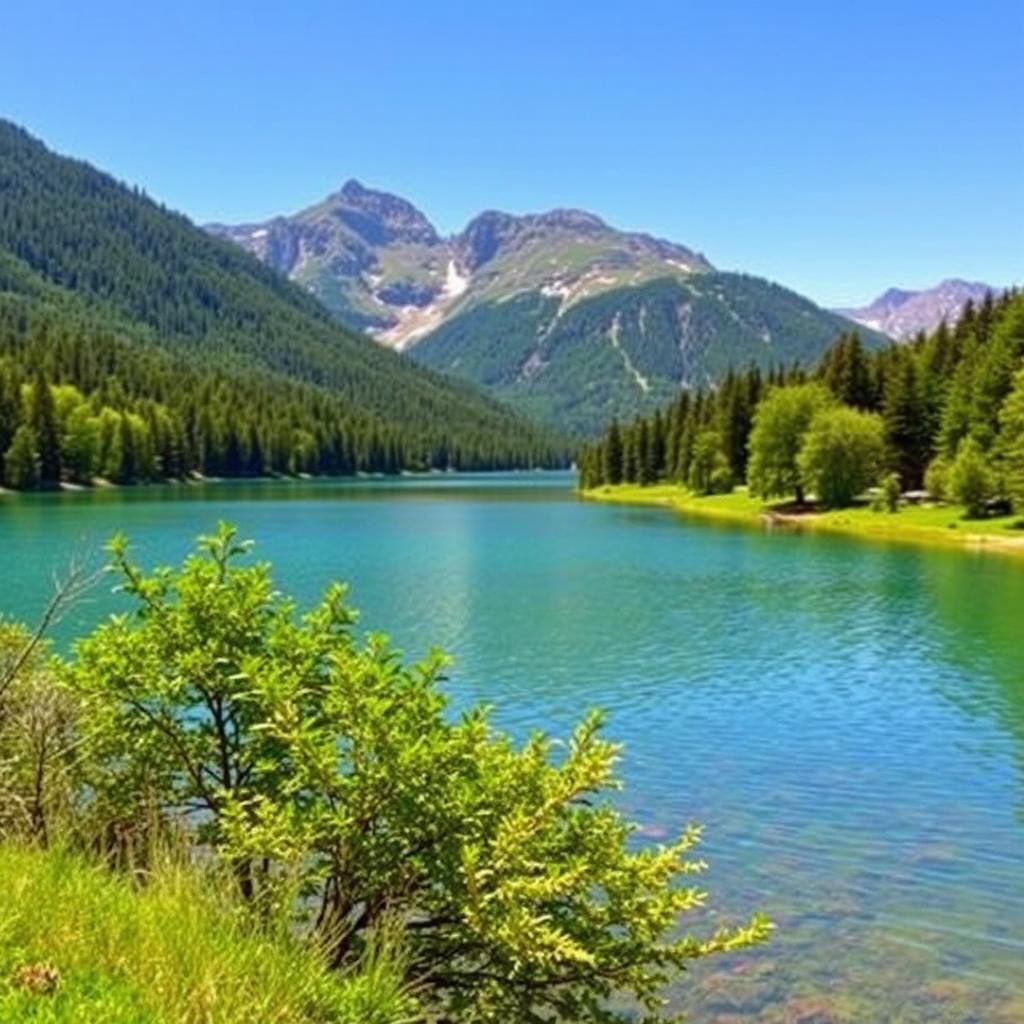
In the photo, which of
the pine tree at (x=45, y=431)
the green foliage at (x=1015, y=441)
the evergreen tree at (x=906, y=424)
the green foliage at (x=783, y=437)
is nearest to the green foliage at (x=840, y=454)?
the evergreen tree at (x=906, y=424)

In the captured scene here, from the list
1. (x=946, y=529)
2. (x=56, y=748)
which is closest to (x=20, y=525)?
(x=946, y=529)

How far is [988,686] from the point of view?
136 feet

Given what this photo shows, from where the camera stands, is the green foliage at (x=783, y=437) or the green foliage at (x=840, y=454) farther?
the green foliage at (x=783, y=437)

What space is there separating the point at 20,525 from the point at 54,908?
104m

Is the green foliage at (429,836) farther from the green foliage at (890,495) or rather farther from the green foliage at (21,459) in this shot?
the green foliage at (21,459)

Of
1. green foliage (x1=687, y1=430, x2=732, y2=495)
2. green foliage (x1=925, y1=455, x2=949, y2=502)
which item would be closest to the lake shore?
green foliage (x1=925, y1=455, x2=949, y2=502)

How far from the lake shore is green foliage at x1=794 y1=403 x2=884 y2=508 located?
2.74 metres

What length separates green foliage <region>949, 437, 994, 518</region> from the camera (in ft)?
348

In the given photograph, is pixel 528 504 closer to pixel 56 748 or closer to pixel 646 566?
pixel 646 566

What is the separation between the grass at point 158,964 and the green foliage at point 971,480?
10452 cm

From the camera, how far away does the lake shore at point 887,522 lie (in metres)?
97.2

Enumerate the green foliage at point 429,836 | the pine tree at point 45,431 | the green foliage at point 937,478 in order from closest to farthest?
the green foliage at point 429,836
the green foliage at point 937,478
the pine tree at point 45,431

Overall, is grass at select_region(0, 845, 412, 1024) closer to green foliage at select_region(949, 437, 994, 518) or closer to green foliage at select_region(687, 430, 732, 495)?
green foliage at select_region(949, 437, 994, 518)

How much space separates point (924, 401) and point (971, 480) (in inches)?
1111
